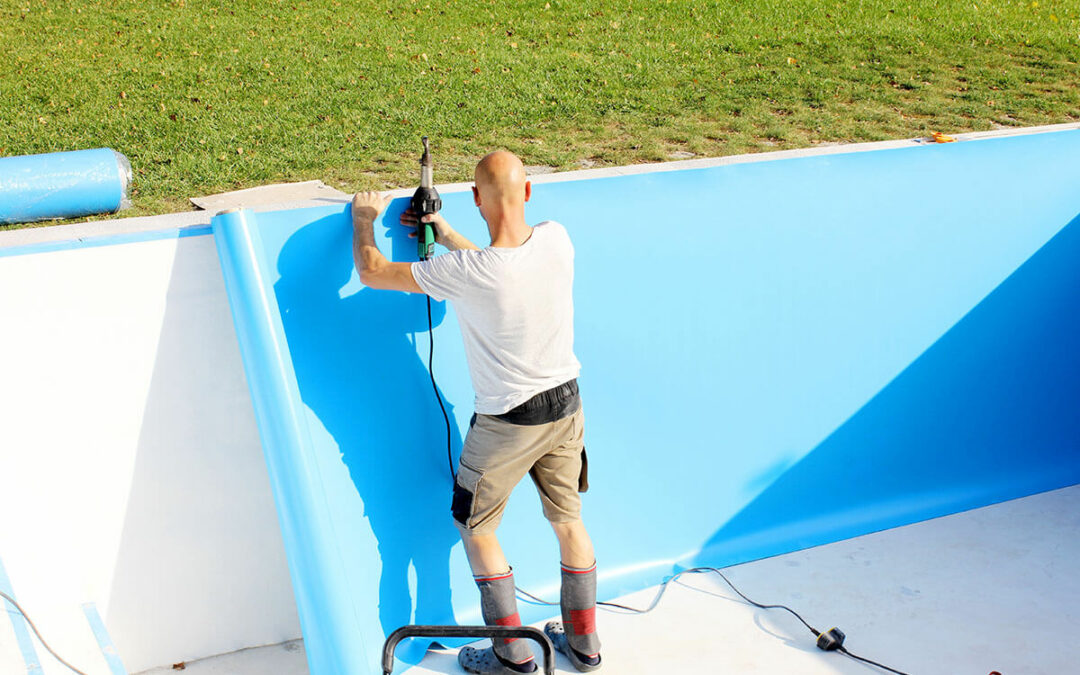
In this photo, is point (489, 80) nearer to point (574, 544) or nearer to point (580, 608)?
point (574, 544)

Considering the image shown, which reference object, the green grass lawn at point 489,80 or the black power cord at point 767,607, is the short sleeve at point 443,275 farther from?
the green grass lawn at point 489,80

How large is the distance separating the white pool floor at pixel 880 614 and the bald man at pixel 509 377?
33 centimetres

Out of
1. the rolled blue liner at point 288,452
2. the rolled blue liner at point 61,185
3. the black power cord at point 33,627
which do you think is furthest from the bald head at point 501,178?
the rolled blue liner at point 61,185

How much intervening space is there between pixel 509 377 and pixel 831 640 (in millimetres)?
1683

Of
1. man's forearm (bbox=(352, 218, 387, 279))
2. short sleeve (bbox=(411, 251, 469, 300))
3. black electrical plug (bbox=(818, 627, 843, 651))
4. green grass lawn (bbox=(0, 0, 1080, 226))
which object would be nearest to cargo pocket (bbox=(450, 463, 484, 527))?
short sleeve (bbox=(411, 251, 469, 300))

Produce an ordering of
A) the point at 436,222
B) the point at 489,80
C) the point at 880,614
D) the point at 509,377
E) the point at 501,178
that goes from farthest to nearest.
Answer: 1. the point at 489,80
2. the point at 880,614
3. the point at 436,222
4. the point at 509,377
5. the point at 501,178

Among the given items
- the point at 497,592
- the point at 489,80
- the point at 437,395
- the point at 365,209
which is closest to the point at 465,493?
the point at 497,592

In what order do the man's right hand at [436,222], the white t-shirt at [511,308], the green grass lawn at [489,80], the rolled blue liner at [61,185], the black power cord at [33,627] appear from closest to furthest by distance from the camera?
the white t-shirt at [511,308]
the man's right hand at [436,222]
the black power cord at [33,627]
the rolled blue liner at [61,185]
the green grass lawn at [489,80]

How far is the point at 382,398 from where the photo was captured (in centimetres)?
377

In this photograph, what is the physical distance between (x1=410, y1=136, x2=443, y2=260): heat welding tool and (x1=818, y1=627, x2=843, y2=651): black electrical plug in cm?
212

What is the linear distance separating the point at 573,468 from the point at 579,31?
27.2 ft

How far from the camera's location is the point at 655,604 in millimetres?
4043

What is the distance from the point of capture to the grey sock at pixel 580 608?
140 inches

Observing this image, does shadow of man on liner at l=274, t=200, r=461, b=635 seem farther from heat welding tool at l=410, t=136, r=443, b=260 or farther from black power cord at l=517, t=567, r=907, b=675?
black power cord at l=517, t=567, r=907, b=675
